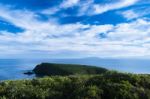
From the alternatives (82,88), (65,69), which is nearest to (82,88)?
(82,88)

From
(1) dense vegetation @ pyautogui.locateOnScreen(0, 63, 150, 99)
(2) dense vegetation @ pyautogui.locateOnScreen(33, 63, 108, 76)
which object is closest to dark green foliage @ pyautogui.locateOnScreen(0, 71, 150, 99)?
(1) dense vegetation @ pyautogui.locateOnScreen(0, 63, 150, 99)

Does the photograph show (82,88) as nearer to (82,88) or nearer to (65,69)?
(82,88)

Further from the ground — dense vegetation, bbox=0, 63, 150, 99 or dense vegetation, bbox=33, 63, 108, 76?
dense vegetation, bbox=33, 63, 108, 76

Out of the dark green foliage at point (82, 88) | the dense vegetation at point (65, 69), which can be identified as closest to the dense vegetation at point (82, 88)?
the dark green foliage at point (82, 88)

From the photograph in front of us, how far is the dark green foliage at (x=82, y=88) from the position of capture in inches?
623

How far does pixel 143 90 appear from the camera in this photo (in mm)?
16406

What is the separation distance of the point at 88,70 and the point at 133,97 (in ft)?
474

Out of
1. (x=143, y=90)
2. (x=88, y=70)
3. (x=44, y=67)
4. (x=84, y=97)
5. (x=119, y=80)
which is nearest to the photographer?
(x=84, y=97)

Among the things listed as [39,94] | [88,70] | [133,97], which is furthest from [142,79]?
[88,70]

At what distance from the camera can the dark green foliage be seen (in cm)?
1582

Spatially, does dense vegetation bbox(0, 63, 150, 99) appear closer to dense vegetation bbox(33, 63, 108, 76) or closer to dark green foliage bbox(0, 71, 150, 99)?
dark green foliage bbox(0, 71, 150, 99)

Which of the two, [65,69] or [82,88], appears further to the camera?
[65,69]

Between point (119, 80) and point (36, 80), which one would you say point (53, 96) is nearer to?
point (36, 80)

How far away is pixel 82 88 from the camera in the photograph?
16.2 metres
